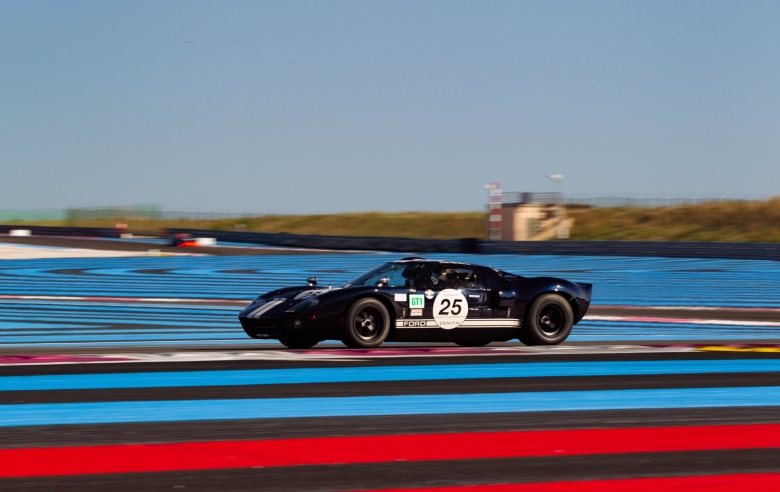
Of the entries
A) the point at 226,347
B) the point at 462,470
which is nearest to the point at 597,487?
the point at 462,470

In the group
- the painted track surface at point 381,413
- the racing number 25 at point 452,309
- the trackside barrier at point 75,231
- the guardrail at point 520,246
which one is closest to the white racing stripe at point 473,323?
the racing number 25 at point 452,309

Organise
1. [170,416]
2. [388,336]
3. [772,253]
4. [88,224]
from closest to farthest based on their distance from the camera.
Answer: [170,416]
[388,336]
[772,253]
[88,224]

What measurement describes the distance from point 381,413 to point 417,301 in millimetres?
4469

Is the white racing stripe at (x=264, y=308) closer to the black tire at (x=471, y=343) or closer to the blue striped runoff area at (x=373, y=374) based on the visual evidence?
the blue striped runoff area at (x=373, y=374)

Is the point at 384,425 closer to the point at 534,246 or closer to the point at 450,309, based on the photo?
the point at 450,309

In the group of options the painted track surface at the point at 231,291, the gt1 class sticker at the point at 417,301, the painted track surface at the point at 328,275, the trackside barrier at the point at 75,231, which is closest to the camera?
the gt1 class sticker at the point at 417,301

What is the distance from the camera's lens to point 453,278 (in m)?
12.2

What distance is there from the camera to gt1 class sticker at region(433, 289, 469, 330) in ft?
39.2

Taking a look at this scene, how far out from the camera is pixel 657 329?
51.0ft

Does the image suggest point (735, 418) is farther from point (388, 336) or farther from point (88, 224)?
point (88, 224)

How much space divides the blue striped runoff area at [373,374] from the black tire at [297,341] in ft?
5.66

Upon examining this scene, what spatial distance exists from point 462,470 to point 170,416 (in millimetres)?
2424

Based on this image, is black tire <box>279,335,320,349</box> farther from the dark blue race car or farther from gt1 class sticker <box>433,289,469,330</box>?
gt1 class sticker <box>433,289,469,330</box>

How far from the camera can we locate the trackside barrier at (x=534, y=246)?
32094mm
